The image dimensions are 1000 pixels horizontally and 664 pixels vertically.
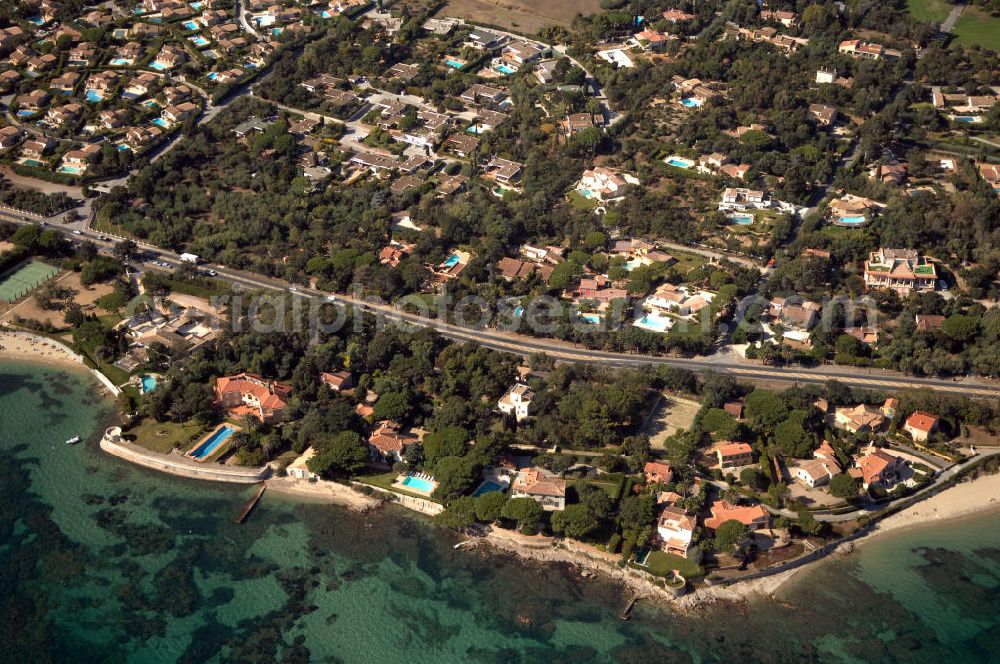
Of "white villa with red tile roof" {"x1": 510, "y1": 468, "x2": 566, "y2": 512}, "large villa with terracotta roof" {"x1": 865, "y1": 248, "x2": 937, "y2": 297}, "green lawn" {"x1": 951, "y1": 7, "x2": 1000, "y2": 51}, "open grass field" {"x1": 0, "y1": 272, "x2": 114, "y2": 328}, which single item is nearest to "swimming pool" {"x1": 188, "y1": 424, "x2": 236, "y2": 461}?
"open grass field" {"x1": 0, "y1": 272, "x2": 114, "y2": 328}

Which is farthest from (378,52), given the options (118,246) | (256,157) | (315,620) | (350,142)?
(315,620)

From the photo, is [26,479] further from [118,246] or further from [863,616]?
[863,616]

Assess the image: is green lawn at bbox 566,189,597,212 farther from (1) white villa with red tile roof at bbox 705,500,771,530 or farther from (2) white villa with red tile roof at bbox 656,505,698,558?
(2) white villa with red tile roof at bbox 656,505,698,558

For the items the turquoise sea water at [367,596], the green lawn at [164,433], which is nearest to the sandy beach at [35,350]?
the green lawn at [164,433]

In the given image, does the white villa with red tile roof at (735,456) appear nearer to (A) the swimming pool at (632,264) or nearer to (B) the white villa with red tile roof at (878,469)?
(B) the white villa with red tile roof at (878,469)

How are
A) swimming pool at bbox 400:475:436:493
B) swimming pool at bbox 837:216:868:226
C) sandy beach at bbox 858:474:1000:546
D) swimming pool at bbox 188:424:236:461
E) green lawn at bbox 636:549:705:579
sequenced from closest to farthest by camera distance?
green lawn at bbox 636:549:705:579 → sandy beach at bbox 858:474:1000:546 → swimming pool at bbox 400:475:436:493 → swimming pool at bbox 188:424:236:461 → swimming pool at bbox 837:216:868:226
